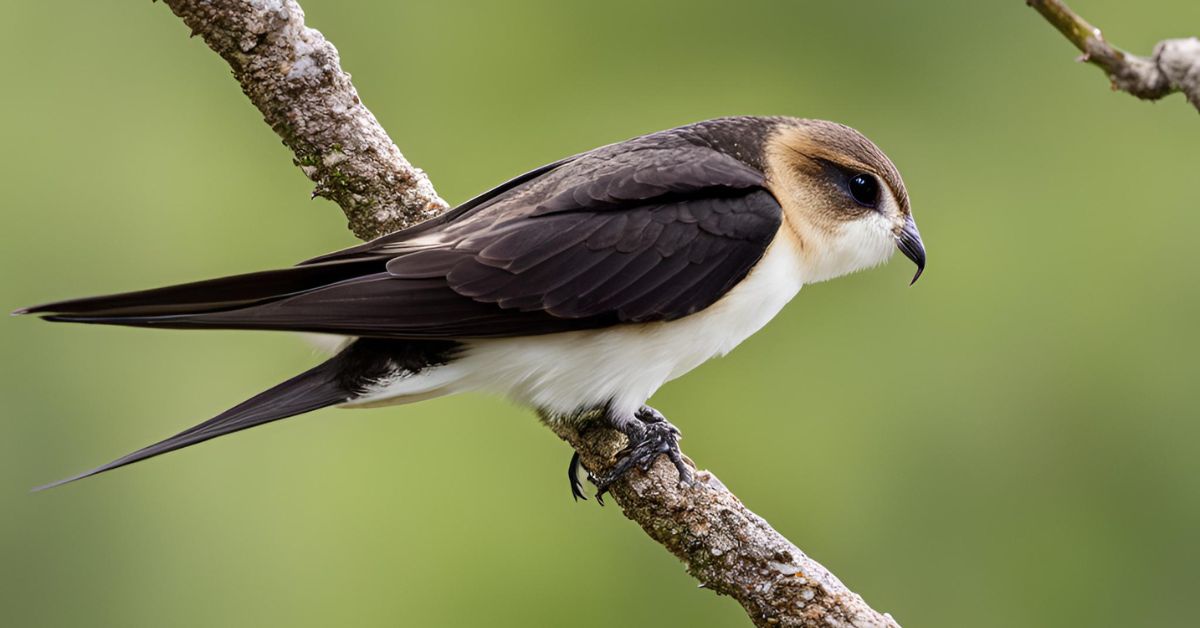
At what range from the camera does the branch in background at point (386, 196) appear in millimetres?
2900

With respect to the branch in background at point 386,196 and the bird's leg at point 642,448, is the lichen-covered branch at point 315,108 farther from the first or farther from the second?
the bird's leg at point 642,448

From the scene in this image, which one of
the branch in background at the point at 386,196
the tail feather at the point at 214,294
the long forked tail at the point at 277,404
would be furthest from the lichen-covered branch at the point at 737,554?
the tail feather at the point at 214,294

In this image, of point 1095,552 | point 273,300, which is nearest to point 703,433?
point 1095,552

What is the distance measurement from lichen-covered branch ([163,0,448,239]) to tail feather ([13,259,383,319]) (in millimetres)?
297

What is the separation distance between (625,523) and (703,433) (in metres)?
0.56

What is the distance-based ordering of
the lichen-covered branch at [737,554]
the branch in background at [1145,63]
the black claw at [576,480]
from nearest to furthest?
the branch in background at [1145,63] < the lichen-covered branch at [737,554] < the black claw at [576,480]

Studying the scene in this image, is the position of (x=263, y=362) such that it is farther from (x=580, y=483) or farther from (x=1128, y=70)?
(x=1128, y=70)

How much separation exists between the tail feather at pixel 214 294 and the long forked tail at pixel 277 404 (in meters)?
0.22

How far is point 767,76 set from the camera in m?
6.62

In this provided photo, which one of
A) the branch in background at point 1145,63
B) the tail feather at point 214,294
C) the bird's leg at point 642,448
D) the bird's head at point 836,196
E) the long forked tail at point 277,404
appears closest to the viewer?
the branch in background at point 1145,63

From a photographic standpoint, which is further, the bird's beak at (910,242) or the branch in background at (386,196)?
the bird's beak at (910,242)

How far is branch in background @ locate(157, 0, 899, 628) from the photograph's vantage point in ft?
9.52

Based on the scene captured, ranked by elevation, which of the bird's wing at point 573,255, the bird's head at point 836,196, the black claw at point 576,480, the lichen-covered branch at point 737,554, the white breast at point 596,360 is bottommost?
the lichen-covered branch at point 737,554

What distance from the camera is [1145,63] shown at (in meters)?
1.45
